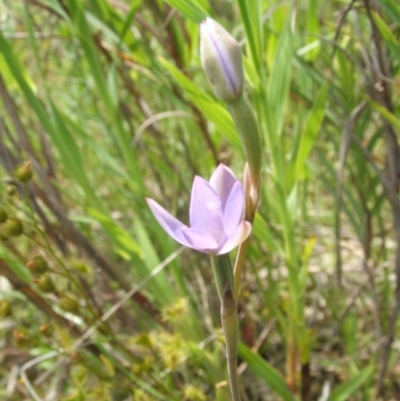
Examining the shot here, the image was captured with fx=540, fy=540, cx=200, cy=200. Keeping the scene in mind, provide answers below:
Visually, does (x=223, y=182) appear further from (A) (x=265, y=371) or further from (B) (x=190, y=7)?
(A) (x=265, y=371)

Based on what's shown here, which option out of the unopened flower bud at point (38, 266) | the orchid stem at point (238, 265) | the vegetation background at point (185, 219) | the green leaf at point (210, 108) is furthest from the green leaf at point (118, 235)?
the orchid stem at point (238, 265)

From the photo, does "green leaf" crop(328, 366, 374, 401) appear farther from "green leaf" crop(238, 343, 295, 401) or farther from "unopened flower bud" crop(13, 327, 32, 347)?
"unopened flower bud" crop(13, 327, 32, 347)

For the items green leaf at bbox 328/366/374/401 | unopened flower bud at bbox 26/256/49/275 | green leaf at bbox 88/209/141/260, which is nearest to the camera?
unopened flower bud at bbox 26/256/49/275

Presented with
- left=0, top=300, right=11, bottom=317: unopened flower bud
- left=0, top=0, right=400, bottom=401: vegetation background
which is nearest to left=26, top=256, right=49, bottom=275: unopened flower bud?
left=0, top=0, right=400, bottom=401: vegetation background

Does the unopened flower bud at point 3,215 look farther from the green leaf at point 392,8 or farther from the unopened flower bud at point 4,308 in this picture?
the green leaf at point 392,8

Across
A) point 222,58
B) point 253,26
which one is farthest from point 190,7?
point 222,58

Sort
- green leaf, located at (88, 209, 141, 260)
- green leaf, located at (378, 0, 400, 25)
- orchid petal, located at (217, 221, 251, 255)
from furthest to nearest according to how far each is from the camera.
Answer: green leaf, located at (88, 209, 141, 260) < green leaf, located at (378, 0, 400, 25) < orchid petal, located at (217, 221, 251, 255)
